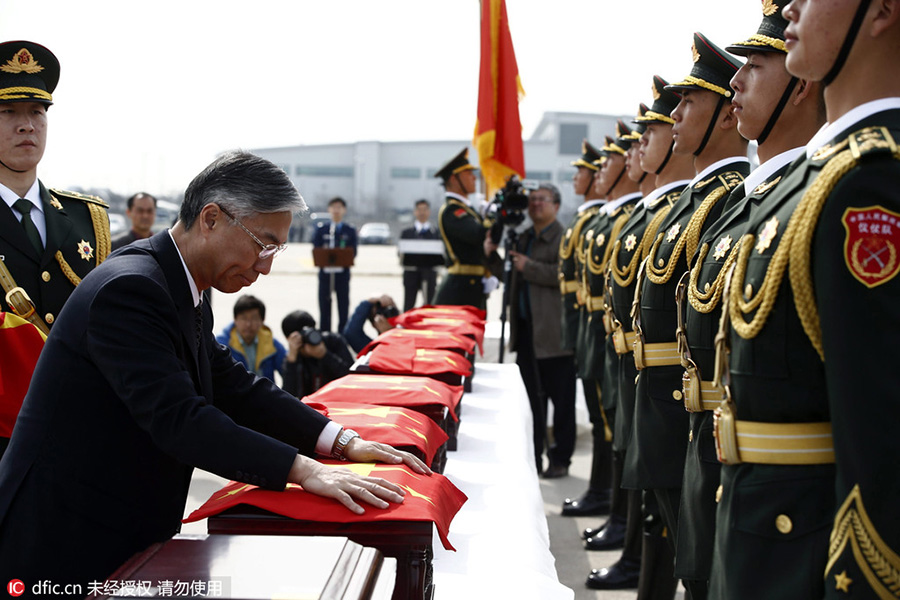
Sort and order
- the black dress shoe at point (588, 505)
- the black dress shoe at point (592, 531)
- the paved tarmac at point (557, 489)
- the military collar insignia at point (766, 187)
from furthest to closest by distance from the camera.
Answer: the black dress shoe at point (588, 505) < the black dress shoe at point (592, 531) < the paved tarmac at point (557, 489) < the military collar insignia at point (766, 187)

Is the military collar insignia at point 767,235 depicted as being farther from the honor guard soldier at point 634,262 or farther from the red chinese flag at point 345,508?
the honor guard soldier at point 634,262

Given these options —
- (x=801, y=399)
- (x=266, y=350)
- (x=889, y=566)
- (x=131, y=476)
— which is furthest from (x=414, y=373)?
(x=266, y=350)

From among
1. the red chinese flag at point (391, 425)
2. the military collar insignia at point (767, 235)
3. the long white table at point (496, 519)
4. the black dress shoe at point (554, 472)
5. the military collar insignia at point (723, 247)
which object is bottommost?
the black dress shoe at point (554, 472)

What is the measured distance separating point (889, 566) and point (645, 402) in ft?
4.85

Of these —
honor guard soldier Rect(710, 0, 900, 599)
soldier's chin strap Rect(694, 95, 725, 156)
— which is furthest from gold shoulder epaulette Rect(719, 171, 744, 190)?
honor guard soldier Rect(710, 0, 900, 599)

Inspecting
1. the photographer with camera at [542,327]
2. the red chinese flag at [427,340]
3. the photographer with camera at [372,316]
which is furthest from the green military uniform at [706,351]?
the photographer with camera at [542,327]

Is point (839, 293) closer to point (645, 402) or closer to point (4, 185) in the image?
point (645, 402)

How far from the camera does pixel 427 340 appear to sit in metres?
3.63

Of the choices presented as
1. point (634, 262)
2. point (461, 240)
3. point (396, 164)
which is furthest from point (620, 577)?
point (396, 164)

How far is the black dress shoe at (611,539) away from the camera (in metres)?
4.04

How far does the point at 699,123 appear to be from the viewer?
2768mm

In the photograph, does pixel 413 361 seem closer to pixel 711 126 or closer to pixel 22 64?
pixel 711 126

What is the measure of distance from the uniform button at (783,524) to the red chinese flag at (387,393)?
1224mm

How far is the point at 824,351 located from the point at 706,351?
661 millimetres
